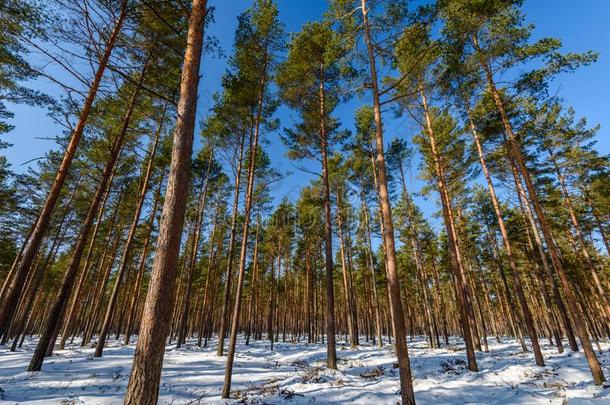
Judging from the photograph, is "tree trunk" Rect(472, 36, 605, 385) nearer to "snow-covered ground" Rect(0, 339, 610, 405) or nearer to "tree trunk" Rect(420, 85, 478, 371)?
"snow-covered ground" Rect(0, 339, 610, 405)

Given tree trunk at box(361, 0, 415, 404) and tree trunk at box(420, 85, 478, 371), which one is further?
tree trunk at box(420, 85, 478, 371)

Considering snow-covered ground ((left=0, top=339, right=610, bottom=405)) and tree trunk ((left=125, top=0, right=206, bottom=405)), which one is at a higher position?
tree trunk ((left=125, top=0, right=206, bottom=405))

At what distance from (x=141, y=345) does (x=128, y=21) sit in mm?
10335

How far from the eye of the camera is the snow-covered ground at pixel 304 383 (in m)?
6.86

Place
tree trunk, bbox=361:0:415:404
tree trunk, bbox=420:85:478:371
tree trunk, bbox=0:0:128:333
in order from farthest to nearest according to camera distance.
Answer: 1. tree trunk, bbox=420:85:478:371
2. tree trunk, bbox=0:0:128:333
3. tree trunk, bbox=361:0:415:404

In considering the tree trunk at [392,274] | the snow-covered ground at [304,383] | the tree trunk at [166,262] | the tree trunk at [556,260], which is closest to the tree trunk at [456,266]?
the snow-covered ground at [304,383]

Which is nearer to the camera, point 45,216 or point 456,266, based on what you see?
point 45,216

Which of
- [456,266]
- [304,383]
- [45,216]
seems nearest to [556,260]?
[456,266]

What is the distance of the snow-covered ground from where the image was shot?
686 cm

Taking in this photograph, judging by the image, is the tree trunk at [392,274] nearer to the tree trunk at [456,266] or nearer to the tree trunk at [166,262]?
the tree trunk at [456,266]

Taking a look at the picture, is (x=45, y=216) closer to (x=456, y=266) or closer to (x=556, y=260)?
(x=456, y=266)

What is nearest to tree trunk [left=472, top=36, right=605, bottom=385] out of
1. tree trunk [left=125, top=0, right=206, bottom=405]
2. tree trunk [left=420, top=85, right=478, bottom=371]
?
tree trunk [left=420, top=85, right=478, bottom=371]

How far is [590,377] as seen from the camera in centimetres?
871

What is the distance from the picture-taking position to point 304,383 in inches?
335
